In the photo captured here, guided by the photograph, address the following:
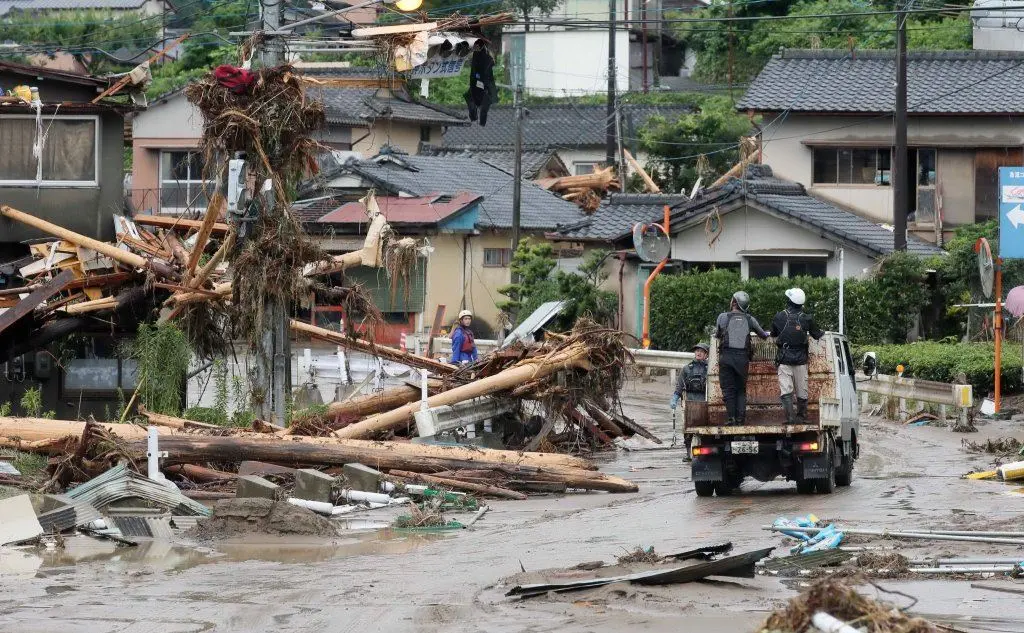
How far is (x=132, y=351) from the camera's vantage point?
70.0 ft

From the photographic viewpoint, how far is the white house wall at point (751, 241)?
35125 mm

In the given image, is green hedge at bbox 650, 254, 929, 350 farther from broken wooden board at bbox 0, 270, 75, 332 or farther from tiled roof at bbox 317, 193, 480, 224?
broken wooden board at bbox 0, 270, 75, 332

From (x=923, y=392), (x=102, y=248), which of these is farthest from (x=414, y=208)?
(x=102, y=248)

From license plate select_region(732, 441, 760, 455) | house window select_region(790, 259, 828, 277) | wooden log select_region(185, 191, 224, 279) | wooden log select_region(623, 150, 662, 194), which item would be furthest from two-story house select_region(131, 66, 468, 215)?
license plate select_region(732, 441, 760, 455)

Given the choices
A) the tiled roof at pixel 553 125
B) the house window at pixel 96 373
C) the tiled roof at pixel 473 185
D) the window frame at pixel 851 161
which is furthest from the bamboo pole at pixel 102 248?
the tiled roof at pixel 553 125

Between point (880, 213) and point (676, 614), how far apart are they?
104 ft

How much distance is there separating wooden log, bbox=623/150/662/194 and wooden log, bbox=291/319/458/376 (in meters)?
28.1

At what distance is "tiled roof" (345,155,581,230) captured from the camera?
4412 cm

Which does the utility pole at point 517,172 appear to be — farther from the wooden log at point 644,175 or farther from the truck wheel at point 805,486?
the truck wheel at point 805,486

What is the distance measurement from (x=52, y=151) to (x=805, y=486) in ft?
47.6

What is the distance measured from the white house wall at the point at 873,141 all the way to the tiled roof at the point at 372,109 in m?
14.0

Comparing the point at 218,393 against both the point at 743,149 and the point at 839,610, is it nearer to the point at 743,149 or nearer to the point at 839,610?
the point at 839,610

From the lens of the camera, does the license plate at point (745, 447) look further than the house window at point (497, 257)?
No

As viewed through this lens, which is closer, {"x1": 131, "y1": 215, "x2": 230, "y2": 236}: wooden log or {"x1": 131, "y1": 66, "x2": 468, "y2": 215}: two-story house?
{"x1": 131, "y1": 215, "x2": 230, "y2": 236}: wooden log
